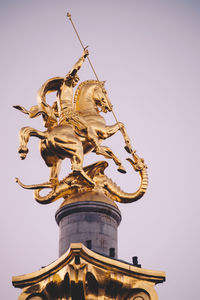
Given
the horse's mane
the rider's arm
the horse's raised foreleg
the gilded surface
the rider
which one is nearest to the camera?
the gilded surface

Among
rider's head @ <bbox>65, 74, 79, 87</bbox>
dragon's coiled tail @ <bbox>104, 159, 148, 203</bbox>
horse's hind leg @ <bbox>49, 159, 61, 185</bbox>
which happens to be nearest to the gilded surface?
dragon's coiled tail @ <bbox>104, 159, 148, 203</bbox>

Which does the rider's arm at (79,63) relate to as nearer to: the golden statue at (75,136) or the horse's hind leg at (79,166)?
the golden statue at (75,136)

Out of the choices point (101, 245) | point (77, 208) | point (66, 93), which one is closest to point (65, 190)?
point (77, 208)

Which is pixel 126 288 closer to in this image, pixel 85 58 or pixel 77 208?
pixel 77 208

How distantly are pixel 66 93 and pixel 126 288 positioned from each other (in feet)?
25.0

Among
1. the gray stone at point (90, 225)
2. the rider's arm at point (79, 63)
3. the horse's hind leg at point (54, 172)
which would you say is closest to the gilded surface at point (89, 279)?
the gray stone at point (90, 225)

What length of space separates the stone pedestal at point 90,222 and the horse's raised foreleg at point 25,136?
207 cm

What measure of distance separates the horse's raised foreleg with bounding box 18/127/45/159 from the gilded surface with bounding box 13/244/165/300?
3.96m

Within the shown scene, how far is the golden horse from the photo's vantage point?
67.4 ft

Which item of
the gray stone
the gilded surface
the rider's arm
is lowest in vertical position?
the gilded surface

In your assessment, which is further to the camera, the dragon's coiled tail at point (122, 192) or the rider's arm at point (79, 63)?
the rider's arm at point (79, 63)

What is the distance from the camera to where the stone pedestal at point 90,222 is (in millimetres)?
19250

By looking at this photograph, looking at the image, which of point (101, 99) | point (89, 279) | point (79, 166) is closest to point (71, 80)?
point (101, 99)

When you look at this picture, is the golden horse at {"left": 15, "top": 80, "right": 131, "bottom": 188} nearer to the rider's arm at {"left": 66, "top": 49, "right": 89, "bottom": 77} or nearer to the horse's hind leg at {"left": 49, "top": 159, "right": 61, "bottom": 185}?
the horse's hind leg at {"left": 49, "top": 159, "right": 61, "bottom": 185}
